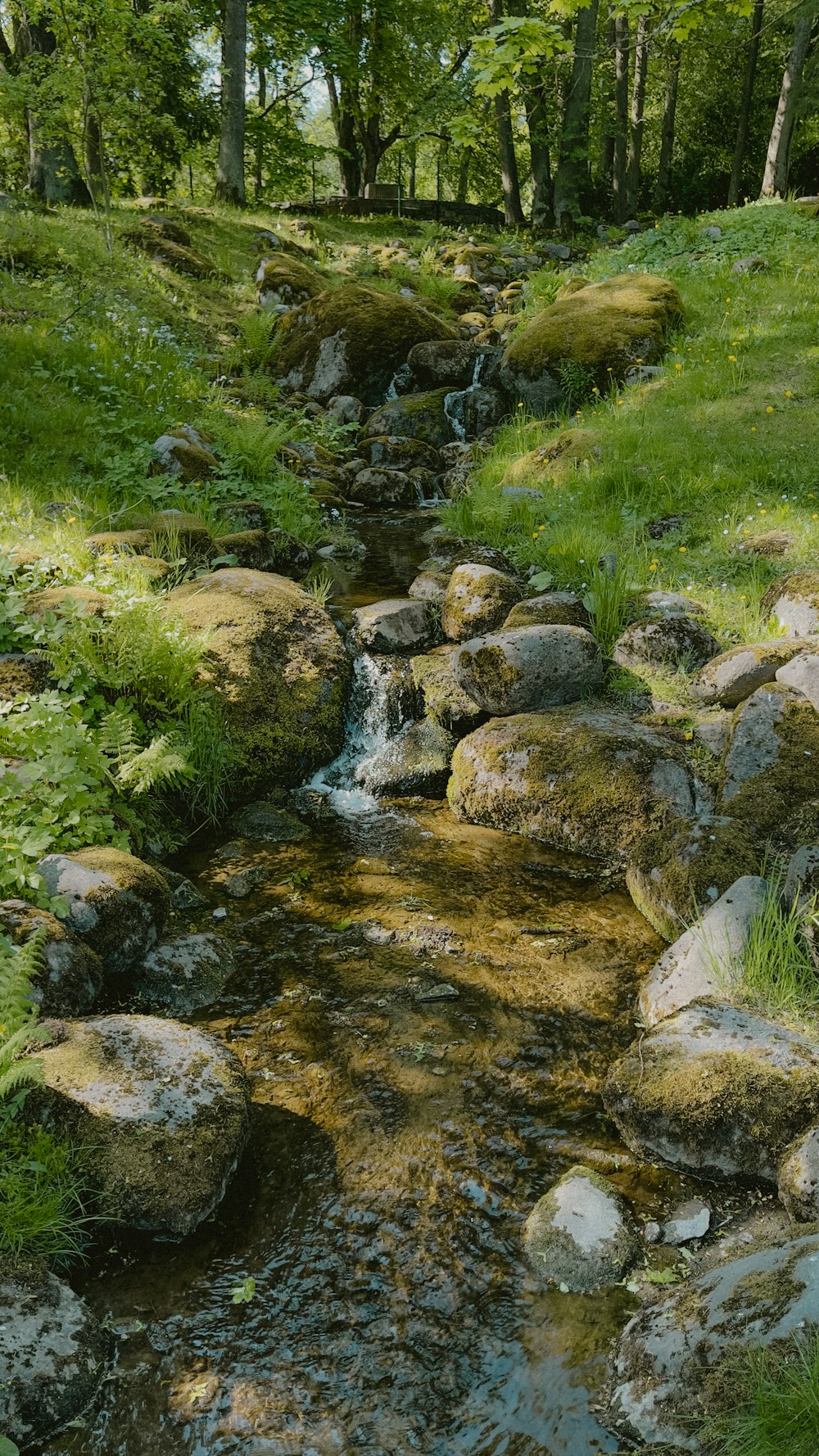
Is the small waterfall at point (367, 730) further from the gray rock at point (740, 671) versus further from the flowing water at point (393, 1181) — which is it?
the gray rock at point (740, 671)

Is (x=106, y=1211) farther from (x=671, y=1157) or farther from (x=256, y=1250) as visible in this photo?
(x=671, y=1157)

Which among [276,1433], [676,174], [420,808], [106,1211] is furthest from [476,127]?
[676,174]

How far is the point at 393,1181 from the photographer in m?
3.52

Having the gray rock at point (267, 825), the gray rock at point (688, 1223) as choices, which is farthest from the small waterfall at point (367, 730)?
the gray rock at point (688, 1223)

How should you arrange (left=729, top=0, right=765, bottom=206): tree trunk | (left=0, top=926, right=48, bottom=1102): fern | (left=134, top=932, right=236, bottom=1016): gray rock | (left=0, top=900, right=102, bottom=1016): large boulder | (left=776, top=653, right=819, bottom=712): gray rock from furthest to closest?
(left=729, top=0, right=765, bottom=206): tree trunk, (left=776, top=653, right=819, bottom=712): gray rock, (left=134, top=932, right=236, bottom=1016): gray rock, (left=0, top=900, right=102, bottom=1016): large boulder, (left=0, top=926, right=48, bottom=1102): fern

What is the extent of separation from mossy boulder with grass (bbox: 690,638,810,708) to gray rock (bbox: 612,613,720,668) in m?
0.28

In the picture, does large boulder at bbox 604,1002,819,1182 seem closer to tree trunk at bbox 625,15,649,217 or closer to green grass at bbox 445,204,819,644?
green grass at bbox 445,204,819,644

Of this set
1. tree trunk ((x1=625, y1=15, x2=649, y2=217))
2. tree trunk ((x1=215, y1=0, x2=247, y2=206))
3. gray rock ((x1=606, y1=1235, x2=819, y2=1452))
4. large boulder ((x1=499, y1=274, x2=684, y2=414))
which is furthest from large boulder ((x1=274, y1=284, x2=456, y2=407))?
tree trunk ((x1=625, y1=15, x2=649, y2=217))

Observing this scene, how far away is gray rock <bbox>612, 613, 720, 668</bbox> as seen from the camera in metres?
6.63

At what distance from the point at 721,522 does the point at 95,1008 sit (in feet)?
21.1

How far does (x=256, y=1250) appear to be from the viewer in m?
3.26

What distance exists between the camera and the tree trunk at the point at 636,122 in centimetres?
2208

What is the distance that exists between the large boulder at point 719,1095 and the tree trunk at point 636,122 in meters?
25.0

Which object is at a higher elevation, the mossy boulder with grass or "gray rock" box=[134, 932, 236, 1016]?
the mossy boulder with grass
